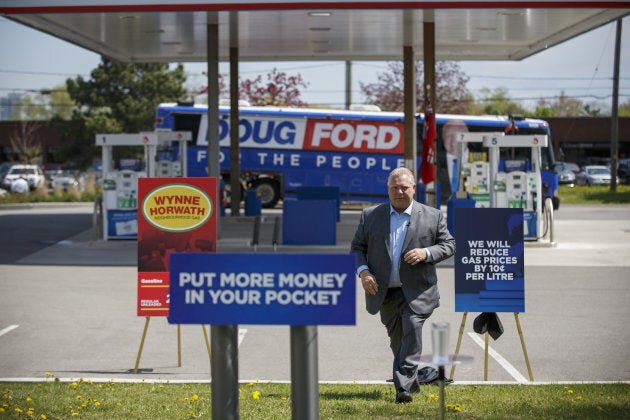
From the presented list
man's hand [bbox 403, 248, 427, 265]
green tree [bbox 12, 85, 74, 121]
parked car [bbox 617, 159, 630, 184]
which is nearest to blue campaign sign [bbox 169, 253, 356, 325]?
man's hand [bbox 403, 248, 427, 265]

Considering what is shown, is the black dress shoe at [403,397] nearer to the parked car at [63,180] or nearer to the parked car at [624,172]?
the parked car at [624,172]

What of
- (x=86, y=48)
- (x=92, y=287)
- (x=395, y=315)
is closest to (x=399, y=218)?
(x=395, y=315)

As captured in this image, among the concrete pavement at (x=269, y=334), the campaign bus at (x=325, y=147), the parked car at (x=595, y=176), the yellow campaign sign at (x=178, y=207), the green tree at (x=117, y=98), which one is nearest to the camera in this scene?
the yellow campaign sign at (x=178, y=207)

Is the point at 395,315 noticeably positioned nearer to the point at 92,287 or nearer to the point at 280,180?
the point at 92,287

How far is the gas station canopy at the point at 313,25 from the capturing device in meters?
19.1

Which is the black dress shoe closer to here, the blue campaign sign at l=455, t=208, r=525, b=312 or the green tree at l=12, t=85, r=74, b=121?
the blue campaign sign at l=455, t=208, r=525, b=312

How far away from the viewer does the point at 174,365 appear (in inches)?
423

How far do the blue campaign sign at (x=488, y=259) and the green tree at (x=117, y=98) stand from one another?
55.3 metres

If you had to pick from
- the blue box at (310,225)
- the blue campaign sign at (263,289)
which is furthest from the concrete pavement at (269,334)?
the blue campaign sign at (263,289)

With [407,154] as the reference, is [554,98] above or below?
above

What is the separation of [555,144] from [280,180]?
3703 centimetres

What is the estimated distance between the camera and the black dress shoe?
26.7 feet

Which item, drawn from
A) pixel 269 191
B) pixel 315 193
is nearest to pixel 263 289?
pixel 315 193

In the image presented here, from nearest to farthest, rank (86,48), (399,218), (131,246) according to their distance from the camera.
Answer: (399,218), (131,246), (86,48)
